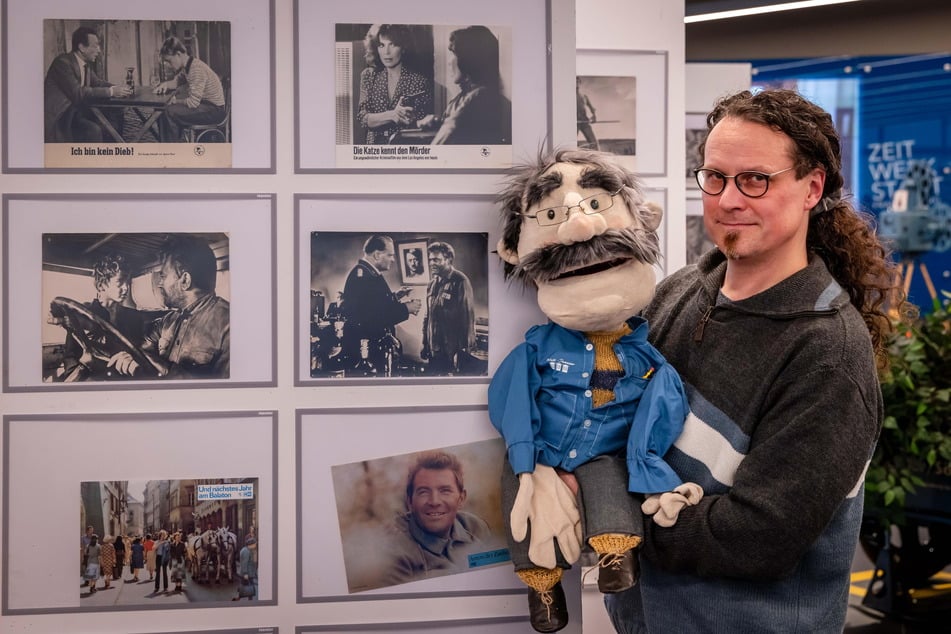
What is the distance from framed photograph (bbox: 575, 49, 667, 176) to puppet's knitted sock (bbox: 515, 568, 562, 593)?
6.61ft

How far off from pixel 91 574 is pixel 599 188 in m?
1.13

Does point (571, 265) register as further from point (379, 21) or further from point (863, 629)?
point (863, 629)

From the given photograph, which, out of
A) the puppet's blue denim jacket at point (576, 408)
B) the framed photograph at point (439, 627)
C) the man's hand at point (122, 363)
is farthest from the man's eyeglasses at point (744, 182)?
the man's hand at point (122, 363)

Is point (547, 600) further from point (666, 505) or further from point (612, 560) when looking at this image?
A: point (666, 505)

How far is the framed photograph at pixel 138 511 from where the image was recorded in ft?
5.18

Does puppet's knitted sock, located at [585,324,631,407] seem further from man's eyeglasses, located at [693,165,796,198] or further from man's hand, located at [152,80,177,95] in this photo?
man's hand, located at [152,80,177,95]

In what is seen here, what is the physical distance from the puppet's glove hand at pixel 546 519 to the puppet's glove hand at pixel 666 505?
0.13 metres

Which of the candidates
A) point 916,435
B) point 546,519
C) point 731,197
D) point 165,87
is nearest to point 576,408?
point 546,519

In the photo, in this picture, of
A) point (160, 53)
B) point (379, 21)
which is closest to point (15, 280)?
point (160, 53)

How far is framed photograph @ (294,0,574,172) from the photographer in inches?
63.0

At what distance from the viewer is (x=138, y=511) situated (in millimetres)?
1600

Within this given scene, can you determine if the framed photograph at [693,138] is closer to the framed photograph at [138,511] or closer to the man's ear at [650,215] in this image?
the man's ear at [650,215]

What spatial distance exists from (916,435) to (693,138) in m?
1.45

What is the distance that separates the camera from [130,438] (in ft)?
5.22
